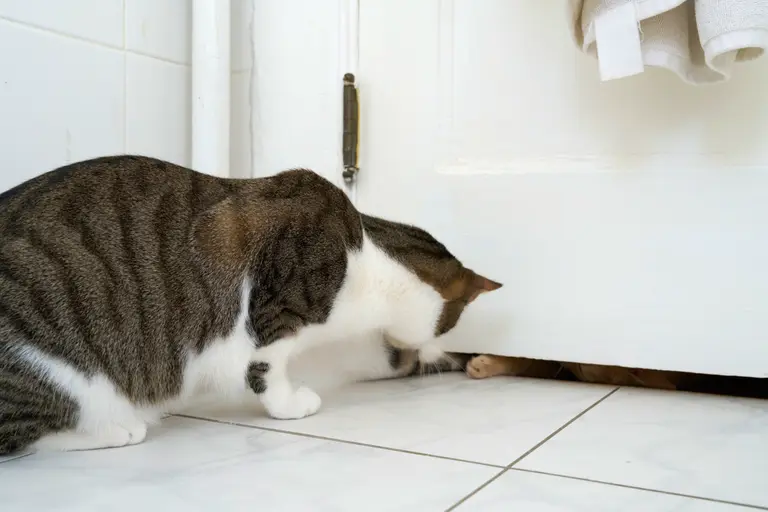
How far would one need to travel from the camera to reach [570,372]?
1.56 metres

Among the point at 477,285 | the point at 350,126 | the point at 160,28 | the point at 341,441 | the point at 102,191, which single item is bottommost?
the point at 341,441

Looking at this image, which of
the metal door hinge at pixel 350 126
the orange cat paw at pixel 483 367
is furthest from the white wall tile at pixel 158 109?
the orange cat paw at pixel 483 367

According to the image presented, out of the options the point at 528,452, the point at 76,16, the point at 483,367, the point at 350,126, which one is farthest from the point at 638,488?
the point at 76,16

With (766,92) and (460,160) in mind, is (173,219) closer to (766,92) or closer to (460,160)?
(460,160)

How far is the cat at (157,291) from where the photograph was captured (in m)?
0.98

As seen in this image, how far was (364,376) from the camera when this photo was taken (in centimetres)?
154

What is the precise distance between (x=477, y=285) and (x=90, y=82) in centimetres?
85

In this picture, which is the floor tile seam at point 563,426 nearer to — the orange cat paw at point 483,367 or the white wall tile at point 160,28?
the orange cat paw at point 483,367

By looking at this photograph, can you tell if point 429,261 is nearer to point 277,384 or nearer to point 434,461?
point 277,384

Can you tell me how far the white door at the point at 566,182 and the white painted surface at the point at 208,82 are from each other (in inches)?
12.2

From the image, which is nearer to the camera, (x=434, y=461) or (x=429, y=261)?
(x=434, y=461)

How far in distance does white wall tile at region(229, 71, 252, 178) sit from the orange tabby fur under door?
27.5 inches

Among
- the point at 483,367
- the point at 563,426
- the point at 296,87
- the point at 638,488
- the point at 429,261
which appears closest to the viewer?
the point at 638,488

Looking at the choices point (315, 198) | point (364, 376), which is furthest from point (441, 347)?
point (315, 198)
